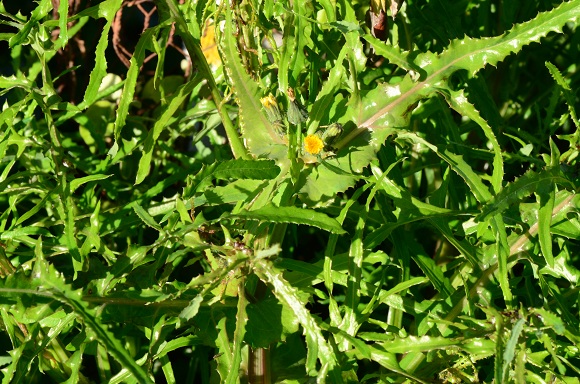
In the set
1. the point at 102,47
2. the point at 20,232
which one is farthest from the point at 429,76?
the point at 20,232

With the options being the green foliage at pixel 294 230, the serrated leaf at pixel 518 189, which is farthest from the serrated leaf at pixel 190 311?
the serrated leaf at pixel 518 189

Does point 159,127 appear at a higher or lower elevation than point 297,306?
higher

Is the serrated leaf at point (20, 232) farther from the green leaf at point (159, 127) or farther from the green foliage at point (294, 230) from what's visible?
the green leaf at point (159, 127)

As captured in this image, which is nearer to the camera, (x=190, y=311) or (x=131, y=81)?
(x=190, y=311)

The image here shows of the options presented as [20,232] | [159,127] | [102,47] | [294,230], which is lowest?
[294,230]

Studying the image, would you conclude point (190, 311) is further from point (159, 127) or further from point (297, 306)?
point (159, 127)

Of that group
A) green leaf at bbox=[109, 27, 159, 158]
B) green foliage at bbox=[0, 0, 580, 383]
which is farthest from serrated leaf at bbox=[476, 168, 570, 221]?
green leaf at bbox=[109, 27, 159, 158]

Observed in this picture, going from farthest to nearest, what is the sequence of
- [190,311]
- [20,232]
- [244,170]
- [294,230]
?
[294,230]
[20,232]
[244,170]
[190,311]
